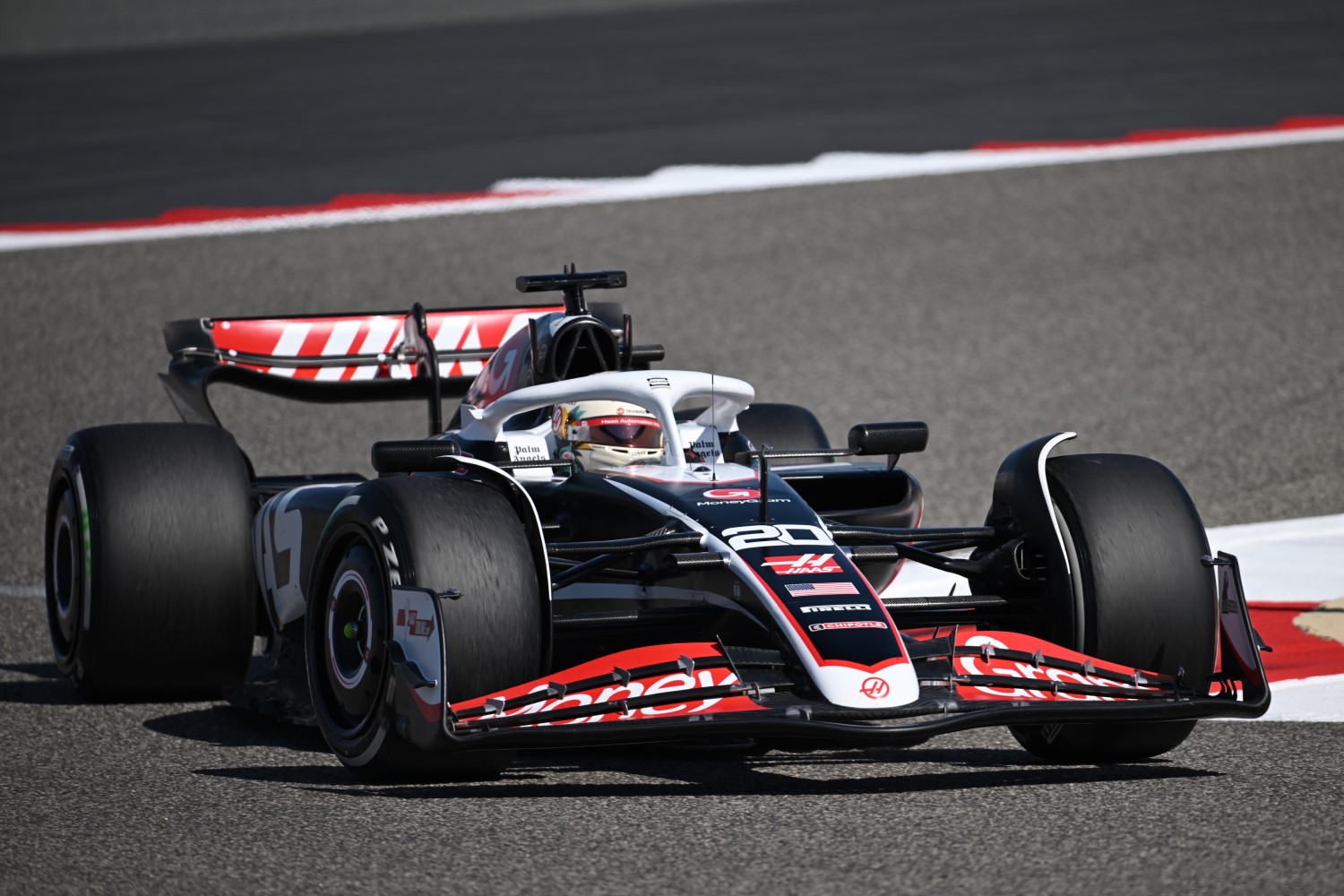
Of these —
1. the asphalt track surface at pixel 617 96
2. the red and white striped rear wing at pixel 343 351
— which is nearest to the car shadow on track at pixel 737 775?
the red and white striped rear wing at pixel 343 351

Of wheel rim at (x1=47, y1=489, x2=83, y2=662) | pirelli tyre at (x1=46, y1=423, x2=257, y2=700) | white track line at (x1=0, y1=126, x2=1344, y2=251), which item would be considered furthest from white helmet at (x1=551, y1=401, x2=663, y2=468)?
white track line at (x1=0, y1=126, x2=1344, y2=251)

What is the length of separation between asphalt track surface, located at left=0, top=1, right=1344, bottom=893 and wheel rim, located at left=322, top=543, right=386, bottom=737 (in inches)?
9.4

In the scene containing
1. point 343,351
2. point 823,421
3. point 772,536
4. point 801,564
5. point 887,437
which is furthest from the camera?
point 823,421

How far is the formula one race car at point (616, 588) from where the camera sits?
17.6 ft

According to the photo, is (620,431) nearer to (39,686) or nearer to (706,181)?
(39,686)

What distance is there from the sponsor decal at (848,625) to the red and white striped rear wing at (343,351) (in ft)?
11.5

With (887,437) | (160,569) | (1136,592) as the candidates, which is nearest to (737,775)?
(1136,592)

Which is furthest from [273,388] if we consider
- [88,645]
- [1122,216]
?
[1122,216]

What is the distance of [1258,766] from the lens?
19.4 ft

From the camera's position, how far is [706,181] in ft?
60.5

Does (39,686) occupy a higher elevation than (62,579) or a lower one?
lower

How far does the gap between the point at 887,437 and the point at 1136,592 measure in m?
1.16

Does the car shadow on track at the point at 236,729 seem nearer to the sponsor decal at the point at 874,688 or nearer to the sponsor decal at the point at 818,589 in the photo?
the sponsor decal at the point at 818,589

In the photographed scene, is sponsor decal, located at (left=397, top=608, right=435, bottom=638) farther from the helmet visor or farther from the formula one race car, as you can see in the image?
the helmet visor
